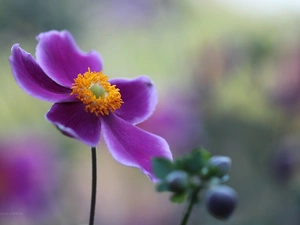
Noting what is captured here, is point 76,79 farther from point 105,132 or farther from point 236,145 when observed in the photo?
point 236,145

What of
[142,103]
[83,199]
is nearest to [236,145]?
[83,199]

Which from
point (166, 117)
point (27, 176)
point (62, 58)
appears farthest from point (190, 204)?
point (166, 117)

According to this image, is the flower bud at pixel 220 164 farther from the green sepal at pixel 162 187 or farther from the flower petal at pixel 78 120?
the flower petal at pixel 78 120

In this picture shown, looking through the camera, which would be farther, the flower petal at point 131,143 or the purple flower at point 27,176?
the purple flower at point 27,176

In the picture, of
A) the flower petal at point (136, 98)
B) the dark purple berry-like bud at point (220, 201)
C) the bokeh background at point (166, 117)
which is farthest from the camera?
the bokeh background at point (166, 117)

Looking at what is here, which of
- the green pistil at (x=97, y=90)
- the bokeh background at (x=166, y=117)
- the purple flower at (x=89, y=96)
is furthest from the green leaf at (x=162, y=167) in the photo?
the bokeh background at (x=166, y=117)

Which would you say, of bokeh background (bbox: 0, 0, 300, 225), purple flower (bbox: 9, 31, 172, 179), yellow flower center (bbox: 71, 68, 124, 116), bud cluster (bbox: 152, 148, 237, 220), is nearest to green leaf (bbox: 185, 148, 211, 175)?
bud cluster (bbox: 152, 148, 237, 220)

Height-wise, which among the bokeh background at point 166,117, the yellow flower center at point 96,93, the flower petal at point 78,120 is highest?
the bokeh background at point 166,117
